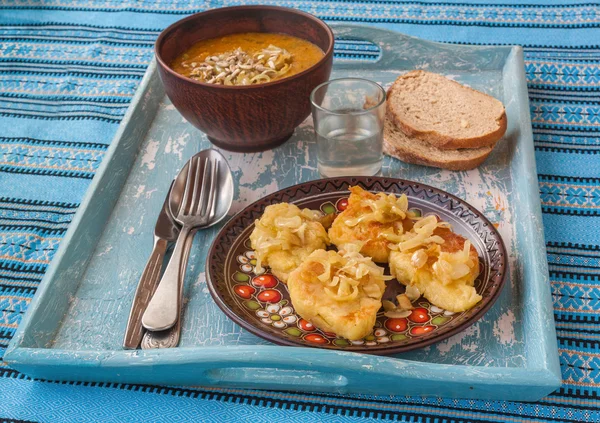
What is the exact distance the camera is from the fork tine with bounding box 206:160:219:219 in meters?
2.00

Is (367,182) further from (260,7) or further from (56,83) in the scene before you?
(56,83)

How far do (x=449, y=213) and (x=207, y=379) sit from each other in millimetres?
781

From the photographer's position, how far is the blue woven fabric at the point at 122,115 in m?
1.57

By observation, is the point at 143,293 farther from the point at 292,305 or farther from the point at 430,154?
the point at 430,154

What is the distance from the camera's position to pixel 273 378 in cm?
156

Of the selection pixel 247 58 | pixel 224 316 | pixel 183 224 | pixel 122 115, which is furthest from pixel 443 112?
pixel 122 115

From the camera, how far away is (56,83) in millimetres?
2945

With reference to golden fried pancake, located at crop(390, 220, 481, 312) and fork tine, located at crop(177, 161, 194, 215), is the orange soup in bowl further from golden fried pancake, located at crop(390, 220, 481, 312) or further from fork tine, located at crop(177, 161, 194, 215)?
golden fried pancake, located at crop(390, 220, 481, 312)

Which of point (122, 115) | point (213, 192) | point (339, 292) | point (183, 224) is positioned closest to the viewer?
point (339, 292)

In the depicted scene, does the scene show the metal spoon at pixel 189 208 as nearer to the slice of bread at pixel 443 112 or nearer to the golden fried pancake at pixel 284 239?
the golden fried pancake at pixel 284 239

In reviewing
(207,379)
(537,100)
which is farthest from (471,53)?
(207,379)

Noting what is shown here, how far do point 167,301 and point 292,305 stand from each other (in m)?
0.31

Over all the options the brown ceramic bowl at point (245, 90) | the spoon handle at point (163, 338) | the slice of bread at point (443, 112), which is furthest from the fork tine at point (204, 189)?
the slice of bread at point (443, 112)

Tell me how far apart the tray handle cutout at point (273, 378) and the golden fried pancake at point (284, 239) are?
0.26 m
